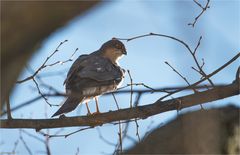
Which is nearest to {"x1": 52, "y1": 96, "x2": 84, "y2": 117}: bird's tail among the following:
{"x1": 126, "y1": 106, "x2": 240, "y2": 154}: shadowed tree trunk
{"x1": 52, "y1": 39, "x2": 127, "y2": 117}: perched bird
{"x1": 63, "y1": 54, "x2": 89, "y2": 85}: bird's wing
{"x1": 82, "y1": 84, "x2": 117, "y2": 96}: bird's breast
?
{"x1": 52, "y1": 39, "x2": 127, "y2": 117}: perched bird

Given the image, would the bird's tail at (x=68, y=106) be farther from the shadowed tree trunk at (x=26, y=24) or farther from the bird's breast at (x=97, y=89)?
the shadowed tree trunk at (x=26, y=24)

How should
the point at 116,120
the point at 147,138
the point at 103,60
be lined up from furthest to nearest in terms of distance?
the point at 103,60 < the point at 116,120 < the point at 147,138

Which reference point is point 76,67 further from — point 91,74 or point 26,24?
point 26,24

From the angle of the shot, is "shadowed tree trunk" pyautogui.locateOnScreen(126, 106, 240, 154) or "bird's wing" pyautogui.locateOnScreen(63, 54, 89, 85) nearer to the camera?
"shadowed tree trunk" pyautogui.locateOnScreen(126, 106, 240, 154)

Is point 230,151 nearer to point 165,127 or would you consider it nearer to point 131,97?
point 165,127

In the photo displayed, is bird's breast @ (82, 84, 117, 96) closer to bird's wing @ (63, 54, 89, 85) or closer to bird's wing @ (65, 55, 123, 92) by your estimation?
bird's wing @ (65, 55, 123, 92)

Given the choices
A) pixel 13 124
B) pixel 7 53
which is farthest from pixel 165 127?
pixel 13 124

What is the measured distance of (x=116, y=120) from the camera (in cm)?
470

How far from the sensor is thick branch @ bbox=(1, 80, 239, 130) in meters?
4.34

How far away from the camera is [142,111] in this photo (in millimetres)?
4516

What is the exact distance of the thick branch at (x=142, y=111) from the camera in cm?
434

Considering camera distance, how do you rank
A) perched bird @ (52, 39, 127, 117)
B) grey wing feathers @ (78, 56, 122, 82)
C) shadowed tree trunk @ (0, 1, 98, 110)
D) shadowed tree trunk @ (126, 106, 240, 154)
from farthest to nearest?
grey wing feathers @ (78, 56, 122, 82) < perched bird @ (52, 39, 127, 117) < shadowed tree trunk @ (126, 106, 240, 154) < shadowed tree trunk @ (0, 1, 98, 110)

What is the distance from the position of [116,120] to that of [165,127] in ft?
5.73

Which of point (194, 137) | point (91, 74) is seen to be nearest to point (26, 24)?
point (194, 137)
